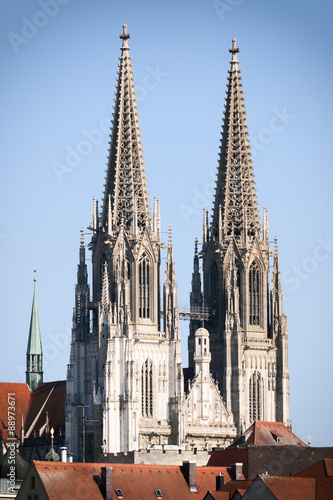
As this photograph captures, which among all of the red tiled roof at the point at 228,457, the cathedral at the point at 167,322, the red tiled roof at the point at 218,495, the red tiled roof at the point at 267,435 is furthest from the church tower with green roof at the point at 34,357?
the red tiled roof at the point at 218,495

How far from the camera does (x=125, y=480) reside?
111m

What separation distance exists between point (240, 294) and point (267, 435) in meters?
19.5

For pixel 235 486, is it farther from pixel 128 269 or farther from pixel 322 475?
pixel 128 269

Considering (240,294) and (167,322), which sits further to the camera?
(240,294)

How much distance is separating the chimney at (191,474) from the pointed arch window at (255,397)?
45.6 meters

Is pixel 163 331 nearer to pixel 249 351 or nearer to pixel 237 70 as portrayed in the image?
pixel 249 351

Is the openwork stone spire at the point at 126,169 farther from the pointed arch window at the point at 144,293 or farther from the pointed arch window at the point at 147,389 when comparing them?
the pointed arch window at the point at 147,389

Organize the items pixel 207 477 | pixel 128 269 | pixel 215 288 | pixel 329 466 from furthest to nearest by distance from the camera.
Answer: pixel 215 288
pixel 128 269
pixel 207 477
pixel 329 466

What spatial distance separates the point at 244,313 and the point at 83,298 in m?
13.4

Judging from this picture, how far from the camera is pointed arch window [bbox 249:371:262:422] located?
16000 cm

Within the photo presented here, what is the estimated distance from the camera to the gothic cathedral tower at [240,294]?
15888 cm

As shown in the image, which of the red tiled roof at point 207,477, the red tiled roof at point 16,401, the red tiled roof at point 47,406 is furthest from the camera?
the red tiled roof at point 16,401

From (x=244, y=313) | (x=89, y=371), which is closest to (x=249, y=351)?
(x=244, y=313)

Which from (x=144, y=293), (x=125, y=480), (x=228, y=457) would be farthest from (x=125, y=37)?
(x=125, y=480)
